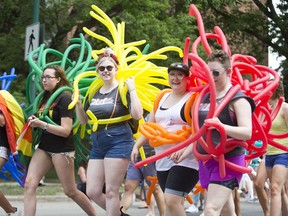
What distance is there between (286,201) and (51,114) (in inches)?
135

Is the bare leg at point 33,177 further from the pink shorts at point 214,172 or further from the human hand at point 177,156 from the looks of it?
the pink shorts at point 214,172

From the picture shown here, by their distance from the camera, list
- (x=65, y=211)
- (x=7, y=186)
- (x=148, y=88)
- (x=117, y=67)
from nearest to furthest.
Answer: (x=117, y=67) < (x=148, y=88) < (x=65, y=211) < (x=7, y=186)

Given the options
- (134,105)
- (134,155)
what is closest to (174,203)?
(134,155)

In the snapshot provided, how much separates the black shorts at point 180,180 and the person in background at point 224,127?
37 centimetres

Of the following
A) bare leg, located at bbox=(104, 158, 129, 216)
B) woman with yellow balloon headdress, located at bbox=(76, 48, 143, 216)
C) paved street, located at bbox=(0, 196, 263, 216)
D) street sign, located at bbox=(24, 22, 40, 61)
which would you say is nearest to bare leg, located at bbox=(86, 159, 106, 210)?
woman with yellow balloon headdress, located at bbox=(76, 48, 143, 216)

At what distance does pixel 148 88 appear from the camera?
8133mm

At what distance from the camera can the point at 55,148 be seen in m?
7.91

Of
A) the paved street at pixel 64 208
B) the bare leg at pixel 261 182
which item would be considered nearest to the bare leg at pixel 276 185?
the bare leg at pixel 261 182

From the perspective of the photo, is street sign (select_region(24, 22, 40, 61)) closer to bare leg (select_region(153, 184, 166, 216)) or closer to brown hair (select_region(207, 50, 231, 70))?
bare leg (select_region(153, 184, 166, 216))

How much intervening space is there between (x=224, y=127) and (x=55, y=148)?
9.14 ft

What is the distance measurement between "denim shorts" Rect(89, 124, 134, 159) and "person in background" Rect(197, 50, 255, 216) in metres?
1.31

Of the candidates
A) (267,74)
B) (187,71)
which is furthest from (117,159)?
(267,74)

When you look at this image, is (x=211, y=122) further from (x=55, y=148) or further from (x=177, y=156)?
(x=55, y=148)

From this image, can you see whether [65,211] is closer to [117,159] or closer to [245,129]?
[117,159]
